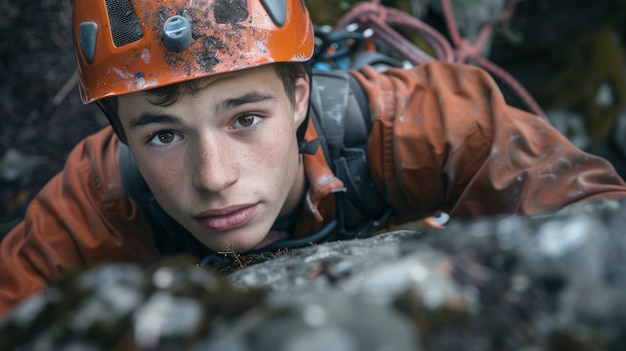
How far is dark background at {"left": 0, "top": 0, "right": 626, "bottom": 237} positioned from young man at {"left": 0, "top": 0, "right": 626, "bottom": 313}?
136 cm

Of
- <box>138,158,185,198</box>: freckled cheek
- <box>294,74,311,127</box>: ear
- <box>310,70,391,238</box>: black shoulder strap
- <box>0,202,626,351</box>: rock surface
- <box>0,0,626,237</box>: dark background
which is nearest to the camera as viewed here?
<box>0,202,626,351</box>: rock surface

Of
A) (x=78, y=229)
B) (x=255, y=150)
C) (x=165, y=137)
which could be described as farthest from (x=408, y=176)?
(x=78, y=229)

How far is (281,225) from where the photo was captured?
2.81 metres

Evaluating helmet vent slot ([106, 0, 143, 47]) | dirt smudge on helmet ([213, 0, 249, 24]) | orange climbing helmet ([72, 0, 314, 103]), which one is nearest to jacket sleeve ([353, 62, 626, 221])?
orange climbing helmet ([72, 0, 314, 103])

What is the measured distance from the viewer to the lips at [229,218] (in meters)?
2.21

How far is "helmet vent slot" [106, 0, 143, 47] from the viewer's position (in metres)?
2.12

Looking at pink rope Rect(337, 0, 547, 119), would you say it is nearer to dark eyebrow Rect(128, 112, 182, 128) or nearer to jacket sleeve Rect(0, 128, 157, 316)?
jacket sleeve Rect(0, 128, 157, 316)

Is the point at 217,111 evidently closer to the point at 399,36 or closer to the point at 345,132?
the point at 345,132

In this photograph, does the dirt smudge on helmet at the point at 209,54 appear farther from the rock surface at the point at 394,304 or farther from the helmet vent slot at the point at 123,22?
the rock surface at the point at 394,304

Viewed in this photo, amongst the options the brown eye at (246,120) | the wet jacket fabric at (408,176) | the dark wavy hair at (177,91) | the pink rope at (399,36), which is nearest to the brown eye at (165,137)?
the dark wavy hair at (177,91)

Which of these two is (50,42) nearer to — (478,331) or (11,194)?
(11,194)

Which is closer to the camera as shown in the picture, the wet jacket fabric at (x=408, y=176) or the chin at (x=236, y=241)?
the chin at (x=236, y=241)

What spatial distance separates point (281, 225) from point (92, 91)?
98cm

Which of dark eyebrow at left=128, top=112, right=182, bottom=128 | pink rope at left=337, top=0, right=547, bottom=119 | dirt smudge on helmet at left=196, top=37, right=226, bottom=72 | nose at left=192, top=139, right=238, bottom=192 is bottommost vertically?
pink rope at left=337, top=0, right=547, bottom=119
